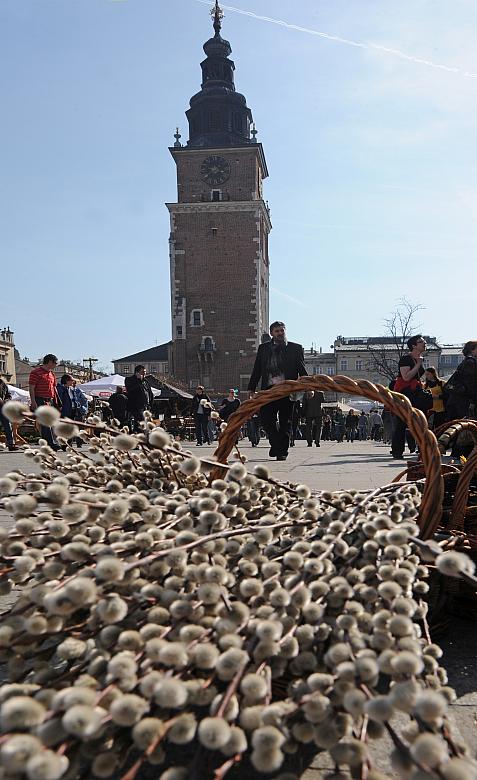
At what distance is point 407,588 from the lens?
0.85m

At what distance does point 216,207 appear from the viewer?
40.0 metres

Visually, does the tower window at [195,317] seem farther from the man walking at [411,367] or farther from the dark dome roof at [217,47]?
the man walking at [411,367]

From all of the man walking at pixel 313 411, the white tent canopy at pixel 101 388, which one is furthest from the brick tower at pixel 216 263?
the man walking at pixel 313 411

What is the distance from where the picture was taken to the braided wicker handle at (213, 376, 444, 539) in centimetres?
117

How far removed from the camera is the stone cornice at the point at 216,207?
39.9m

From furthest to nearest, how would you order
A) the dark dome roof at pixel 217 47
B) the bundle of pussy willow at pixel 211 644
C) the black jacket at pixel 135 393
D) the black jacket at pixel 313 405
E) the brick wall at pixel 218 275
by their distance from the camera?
the dark dome roof at pixel 217 47, the brick wall at pixel 218 275, the black jacket at pixel 313 405, the black jacket at pixel 135 393, the bundle of pussy willow at pixel 211 644

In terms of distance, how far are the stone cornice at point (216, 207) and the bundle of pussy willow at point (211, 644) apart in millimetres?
41229

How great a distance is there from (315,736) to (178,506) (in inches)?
19.0

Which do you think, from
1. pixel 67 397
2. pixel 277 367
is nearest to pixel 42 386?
pixel 67 397

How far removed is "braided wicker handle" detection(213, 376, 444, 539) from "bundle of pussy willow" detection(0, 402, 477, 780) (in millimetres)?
110

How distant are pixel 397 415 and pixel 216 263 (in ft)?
131

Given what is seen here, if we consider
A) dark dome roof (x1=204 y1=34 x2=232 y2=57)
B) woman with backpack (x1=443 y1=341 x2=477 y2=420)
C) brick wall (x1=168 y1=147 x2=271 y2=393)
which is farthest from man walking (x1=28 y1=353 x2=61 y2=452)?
dark dome roof (x1=204 y1=34 x2=232 y2=57)

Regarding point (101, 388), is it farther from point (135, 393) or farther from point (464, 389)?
point (464, 389)

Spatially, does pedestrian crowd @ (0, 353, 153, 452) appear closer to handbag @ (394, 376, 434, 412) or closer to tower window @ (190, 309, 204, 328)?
handbag @ (394, 376, 434, 412)
